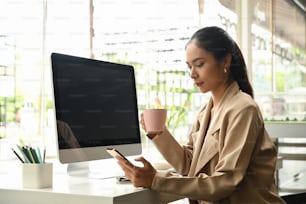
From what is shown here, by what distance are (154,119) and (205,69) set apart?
0.17 m

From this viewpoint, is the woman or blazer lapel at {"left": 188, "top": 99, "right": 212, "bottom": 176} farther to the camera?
blazer lapel at {"left": 188, "top": 99, "right": 212, "bottom": 176}

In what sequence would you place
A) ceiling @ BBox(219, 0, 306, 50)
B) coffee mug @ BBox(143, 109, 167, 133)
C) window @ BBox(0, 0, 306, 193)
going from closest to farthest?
1. coffee mug @ BBox(143, 109, 167, 133)
2. window @ BBox(0, 0, 306, 193)
3. ceiling @ BBox(219, 0, 306, 50)

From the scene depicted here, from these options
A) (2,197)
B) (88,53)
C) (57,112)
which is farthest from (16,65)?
(2,197)

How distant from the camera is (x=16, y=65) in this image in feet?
4.74

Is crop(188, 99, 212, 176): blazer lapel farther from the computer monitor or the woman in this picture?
the computer monitor

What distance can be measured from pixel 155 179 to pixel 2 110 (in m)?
0.66

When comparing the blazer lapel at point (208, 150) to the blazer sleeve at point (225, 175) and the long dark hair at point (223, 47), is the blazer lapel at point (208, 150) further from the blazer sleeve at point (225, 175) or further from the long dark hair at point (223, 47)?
the long dark hair at point (223, 47)

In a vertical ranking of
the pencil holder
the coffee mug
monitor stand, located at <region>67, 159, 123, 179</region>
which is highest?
the coffee mug

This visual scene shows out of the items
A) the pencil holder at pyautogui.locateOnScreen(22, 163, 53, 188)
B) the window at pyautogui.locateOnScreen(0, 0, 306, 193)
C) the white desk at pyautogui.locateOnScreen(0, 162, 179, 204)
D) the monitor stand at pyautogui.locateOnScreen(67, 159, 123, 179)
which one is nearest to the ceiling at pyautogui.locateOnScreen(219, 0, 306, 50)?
the window at pyautogui.locateOnScreen(0, 0, 306, 193)

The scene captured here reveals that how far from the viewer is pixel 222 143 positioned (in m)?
0.96

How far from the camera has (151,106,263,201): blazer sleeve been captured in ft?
3.00

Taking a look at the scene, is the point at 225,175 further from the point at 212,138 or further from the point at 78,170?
the point at 78,170

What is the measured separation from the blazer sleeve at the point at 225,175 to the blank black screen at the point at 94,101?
24 centimetres

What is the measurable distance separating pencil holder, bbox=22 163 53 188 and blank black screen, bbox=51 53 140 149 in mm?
91
